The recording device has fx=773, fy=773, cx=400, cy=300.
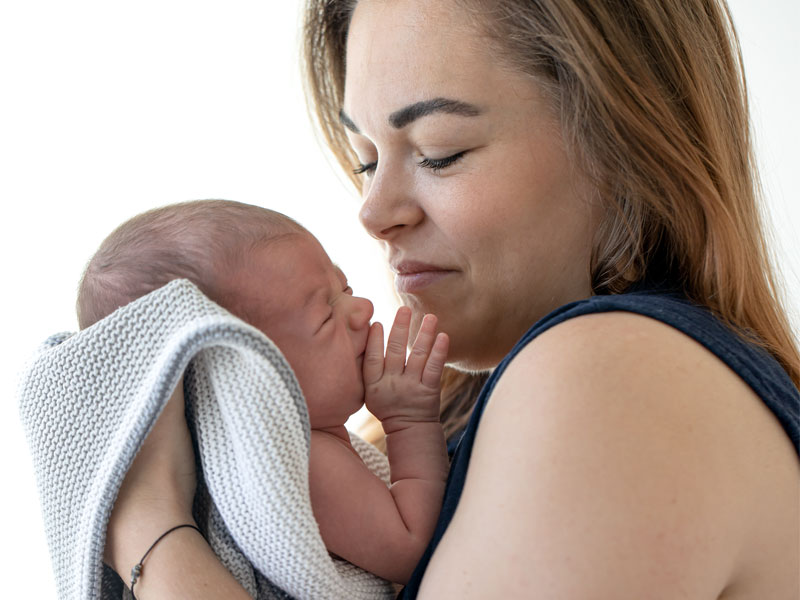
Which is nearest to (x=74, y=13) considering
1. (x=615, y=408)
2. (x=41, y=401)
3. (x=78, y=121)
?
(x=78, y=121)

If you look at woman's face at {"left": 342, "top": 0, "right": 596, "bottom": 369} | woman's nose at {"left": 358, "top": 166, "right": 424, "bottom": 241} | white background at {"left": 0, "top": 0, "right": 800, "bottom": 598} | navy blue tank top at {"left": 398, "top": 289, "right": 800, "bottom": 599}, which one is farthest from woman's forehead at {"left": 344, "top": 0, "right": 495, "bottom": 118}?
white background at {"left": 0, "top": 0, "right": 800, "bottom": 598}

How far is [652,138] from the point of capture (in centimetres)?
109

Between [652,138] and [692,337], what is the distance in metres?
0.35

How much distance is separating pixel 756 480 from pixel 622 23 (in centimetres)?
67

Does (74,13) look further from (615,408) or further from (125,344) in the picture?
(615,408)

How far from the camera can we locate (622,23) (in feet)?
3.66

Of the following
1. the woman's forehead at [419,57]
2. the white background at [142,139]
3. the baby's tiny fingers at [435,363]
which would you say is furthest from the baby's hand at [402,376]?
the white background at [142,139]

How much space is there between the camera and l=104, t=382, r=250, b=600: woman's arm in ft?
2.83

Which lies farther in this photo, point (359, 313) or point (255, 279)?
point (359, 313)

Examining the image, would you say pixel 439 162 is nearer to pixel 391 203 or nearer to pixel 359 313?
pixel 391 203

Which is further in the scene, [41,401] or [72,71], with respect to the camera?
[72,71]

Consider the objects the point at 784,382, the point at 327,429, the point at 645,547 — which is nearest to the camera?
the point at 645,547

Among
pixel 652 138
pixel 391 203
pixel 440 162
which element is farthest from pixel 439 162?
pixel 652 138

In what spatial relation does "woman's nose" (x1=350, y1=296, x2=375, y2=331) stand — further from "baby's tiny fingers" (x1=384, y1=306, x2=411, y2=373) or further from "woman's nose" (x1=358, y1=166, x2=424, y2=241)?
"woman's nose" (x1=358, y1=166, x2=424, y2=241)
